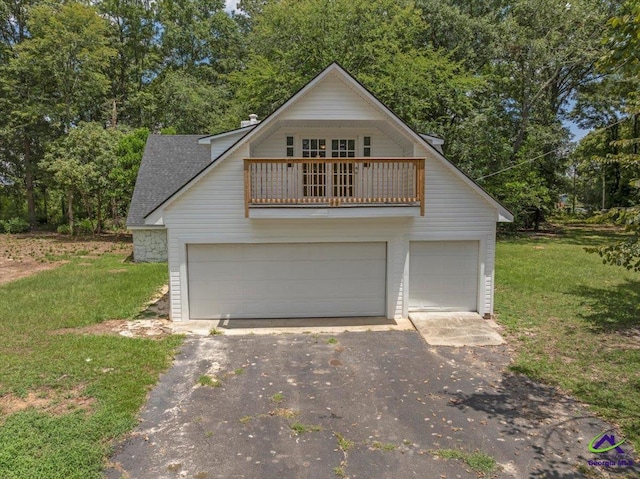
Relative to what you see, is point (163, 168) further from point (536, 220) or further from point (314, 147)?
point (536, 220)

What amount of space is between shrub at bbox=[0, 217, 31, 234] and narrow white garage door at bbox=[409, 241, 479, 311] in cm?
2994

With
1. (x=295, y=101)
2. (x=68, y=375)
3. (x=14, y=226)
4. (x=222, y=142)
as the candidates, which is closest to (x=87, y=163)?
(x=14, y=226)

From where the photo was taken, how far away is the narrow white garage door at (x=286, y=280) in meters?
10.2

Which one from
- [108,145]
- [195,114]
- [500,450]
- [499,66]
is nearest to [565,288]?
[500,450]

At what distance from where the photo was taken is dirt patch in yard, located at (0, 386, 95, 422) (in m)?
5.80

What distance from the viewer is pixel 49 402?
237 inches

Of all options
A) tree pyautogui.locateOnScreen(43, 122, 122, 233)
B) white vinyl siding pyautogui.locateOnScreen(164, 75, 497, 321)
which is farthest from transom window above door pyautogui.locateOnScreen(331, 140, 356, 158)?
tree pyautogui.locateOnScreen(43, 122, 122, 233)

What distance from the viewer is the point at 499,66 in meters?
26.6

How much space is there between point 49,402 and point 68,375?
3.07ft

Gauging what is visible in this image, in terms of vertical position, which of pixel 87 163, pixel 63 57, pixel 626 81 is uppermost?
pixel 63 57

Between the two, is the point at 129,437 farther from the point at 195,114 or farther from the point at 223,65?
the point at 223,65

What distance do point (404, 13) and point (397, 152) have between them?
704 inches

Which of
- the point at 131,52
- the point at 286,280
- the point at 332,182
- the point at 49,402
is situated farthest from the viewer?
the point at 131,52

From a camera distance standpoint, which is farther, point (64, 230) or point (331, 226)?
point (64, 230)
